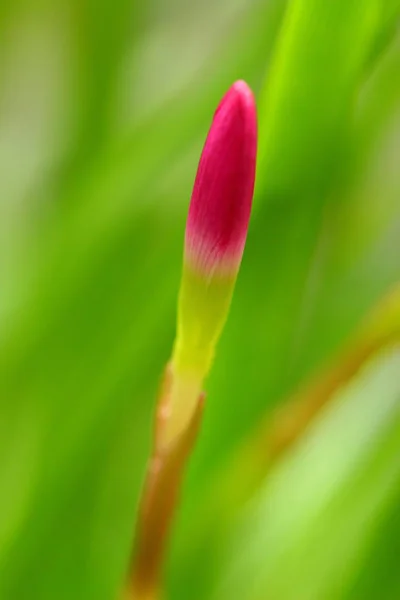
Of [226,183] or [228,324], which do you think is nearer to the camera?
[226,183]

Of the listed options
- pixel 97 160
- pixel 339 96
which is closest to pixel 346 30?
pixel 339 96

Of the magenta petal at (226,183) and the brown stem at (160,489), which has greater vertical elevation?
the magenta petal at (226,183)

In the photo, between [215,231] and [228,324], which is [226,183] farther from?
[228,324]

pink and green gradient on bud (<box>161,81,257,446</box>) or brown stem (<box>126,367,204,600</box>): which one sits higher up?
pink and green gradient on bud (<box>161,81,257,446</box>)

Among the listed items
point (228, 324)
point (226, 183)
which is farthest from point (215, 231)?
point (228, 324)

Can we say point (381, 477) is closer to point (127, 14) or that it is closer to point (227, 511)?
point (227, 511)
